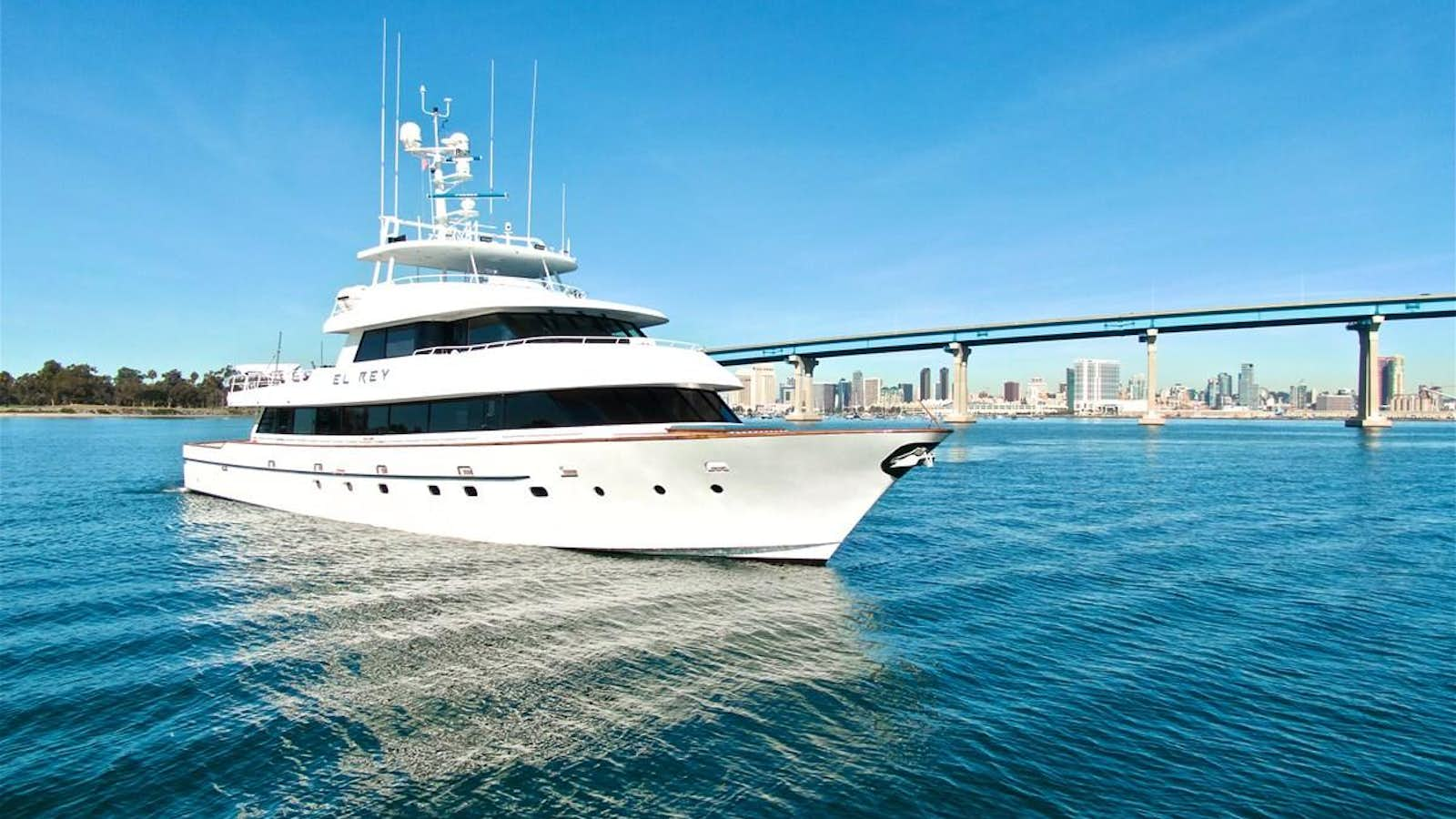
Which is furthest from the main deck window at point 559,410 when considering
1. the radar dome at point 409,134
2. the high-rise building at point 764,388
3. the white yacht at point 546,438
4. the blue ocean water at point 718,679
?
the high-rise building at point 764,388

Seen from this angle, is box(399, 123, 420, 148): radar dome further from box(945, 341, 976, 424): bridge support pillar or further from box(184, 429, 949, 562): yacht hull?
box(945, 341, 976, 424): bridge support pillar

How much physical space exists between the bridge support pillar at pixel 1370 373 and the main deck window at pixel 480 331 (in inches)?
4122

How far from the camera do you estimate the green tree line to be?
116625mm

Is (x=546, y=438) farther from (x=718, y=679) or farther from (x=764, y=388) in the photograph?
(x=764, y=388)

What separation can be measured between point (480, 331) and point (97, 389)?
145 meters

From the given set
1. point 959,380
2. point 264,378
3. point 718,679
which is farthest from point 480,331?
point 959,380

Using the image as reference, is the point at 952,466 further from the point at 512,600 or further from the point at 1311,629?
the point at 512,600

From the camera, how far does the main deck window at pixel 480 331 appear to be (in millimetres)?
14234

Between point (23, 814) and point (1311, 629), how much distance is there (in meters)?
13.6

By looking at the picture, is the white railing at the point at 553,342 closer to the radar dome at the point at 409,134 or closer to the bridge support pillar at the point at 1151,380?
the radar dome at the point at 409,134

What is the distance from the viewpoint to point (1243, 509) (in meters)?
21.7

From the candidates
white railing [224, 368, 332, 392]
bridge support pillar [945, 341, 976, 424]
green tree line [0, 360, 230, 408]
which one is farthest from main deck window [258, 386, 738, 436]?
green tree line [0, 360, 230, 408]

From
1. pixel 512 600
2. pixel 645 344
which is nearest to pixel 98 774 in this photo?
pixel 512 600

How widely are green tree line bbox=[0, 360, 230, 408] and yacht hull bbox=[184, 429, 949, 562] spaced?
121 m
